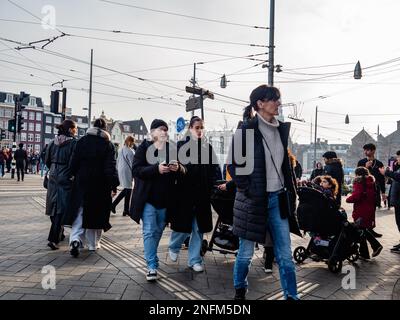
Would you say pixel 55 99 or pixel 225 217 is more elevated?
pixel 55 99

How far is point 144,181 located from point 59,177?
1969mm

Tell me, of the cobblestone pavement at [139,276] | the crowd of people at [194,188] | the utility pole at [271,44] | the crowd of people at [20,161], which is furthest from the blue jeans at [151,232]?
the utility pole at [271,44]

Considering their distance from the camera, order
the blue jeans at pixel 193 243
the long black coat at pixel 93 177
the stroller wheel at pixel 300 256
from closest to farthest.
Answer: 1. the blue jeans at pixel 193 243
2. the stroller wheel at pixel 300 256
3. the long black coat at pixel 93 177

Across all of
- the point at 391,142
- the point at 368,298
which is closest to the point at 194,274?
the point at 368,298

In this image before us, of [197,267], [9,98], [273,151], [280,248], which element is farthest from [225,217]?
[9,98]

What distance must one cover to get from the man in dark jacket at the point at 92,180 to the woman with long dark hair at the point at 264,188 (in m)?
2.57

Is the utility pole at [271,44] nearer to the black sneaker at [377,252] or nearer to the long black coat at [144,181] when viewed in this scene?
the black sneaker at [377,252]

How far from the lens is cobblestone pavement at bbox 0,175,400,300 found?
12.6ft

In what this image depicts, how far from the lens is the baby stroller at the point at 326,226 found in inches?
201

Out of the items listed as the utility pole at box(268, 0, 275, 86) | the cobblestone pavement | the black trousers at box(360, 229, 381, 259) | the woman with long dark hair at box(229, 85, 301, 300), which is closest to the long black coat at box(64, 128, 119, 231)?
the cobblestone pavement

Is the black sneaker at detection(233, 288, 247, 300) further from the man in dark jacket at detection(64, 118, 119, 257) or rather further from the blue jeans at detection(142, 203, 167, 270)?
the man in dark jacket at detection(64, 118, 119, 257)

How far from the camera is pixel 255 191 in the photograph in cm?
344

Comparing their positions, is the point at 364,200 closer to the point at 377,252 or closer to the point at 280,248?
the point at 377,252

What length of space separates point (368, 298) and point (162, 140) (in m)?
2.87
